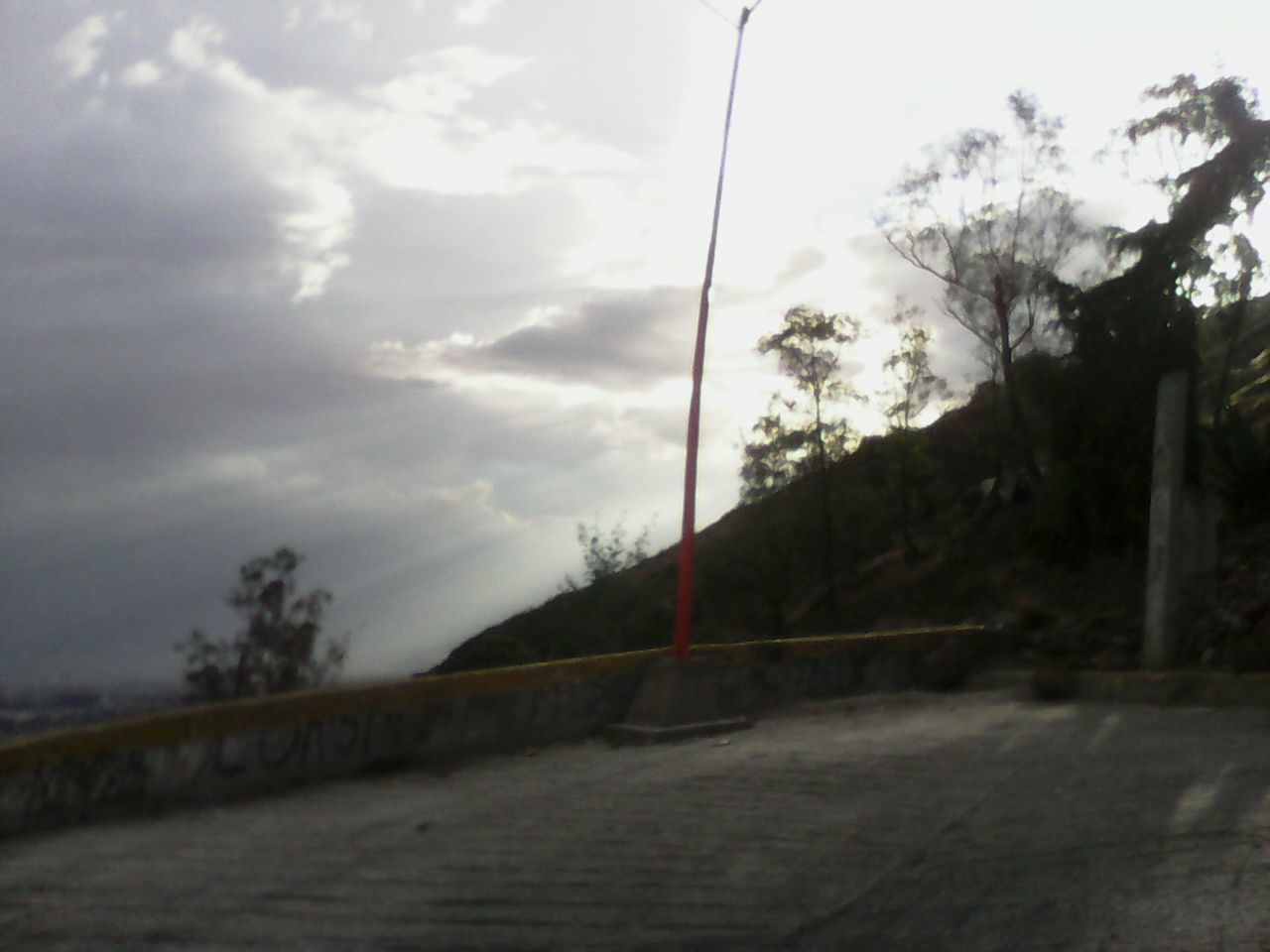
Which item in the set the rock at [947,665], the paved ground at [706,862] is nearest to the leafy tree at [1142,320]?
the rock at [947,665]

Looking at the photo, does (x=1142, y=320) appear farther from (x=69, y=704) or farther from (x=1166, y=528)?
(x=69, y=704)

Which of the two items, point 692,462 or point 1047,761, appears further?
point 692,462

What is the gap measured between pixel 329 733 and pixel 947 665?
348 inches

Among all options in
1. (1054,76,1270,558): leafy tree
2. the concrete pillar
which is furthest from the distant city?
(1054,76,1270,558): leafy tree

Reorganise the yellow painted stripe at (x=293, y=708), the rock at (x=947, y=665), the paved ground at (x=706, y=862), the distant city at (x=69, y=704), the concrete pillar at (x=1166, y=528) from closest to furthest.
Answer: the paved ground at (x=706, y=862) → the yellow painted stripe at (x=293, y=708) → the distant city at (x=69, y=704) → the concrete pillar at (x=1166, y=528) → the rock at (x=947, y=665)

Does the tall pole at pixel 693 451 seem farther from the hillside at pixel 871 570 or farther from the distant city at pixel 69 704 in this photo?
the hillside at pixel 871 570

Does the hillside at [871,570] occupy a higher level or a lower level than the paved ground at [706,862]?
higher

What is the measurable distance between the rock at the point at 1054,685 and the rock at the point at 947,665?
1777mm

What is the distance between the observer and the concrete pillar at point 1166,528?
47.1ft

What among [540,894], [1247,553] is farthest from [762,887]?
[1247,553]

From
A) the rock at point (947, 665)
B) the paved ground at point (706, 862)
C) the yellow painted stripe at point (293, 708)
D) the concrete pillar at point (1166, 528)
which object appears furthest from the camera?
the rock at point (947, 665)

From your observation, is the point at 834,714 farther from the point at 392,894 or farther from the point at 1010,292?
the point at 1010,292

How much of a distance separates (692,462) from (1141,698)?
5366 millimetres

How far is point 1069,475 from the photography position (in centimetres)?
2856
